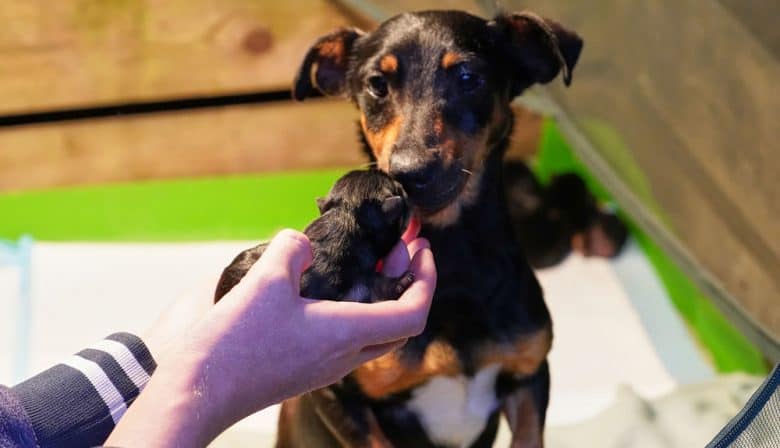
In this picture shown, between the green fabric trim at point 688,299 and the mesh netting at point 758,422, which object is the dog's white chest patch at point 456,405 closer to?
the mesh netting at point 758,422

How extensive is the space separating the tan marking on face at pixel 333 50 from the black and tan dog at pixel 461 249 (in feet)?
0.20

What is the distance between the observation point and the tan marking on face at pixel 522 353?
1635 mm

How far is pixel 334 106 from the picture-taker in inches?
124

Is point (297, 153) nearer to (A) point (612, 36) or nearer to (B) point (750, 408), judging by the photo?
(A) point (612, 36)

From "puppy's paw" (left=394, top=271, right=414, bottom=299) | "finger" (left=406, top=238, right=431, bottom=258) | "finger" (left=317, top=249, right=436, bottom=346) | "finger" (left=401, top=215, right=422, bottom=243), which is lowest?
"finger" (left=401, top=215, right=422, bottom=243)

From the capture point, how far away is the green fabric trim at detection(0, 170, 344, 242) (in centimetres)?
300

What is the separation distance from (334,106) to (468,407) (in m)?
1.65

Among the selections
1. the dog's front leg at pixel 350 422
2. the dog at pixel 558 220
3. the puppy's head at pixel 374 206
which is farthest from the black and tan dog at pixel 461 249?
the dog at pixel 558 220

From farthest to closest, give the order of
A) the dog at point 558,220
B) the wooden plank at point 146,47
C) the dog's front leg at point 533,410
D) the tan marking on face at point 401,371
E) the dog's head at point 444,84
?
the dog at point 558,220
the wooden plank at point 146,47
the dog's front leg at point 533,410
the tan marking on face at point 401,371
the dog's head at point 444,84

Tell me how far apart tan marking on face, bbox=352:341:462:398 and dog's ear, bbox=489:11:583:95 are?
496 millimetres

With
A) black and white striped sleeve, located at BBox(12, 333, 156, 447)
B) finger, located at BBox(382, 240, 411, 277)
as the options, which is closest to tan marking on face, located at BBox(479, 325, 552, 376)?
finger, located at BBox(382, 240, 411, 277)

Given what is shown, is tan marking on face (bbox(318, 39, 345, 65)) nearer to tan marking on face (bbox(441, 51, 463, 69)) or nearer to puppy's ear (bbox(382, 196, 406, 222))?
tan marking on face (bbox(441, 51, 463, 69))

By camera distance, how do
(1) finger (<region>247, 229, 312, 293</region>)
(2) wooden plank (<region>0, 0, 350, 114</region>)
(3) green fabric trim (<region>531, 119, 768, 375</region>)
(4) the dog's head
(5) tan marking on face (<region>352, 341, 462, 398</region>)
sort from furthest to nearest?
(2) wooden plank (<region>0, 0, 350, 114</region>)
(3) green fabric trim (<region>531, 119, 768, 375</region>)
(5) tan marking on face (<region>352, 341, 462, 398</region>)
(4) the dog's head
(1) finger (<region>247, 229, 312, 293</region>)

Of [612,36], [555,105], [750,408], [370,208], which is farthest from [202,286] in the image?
[555,105]
